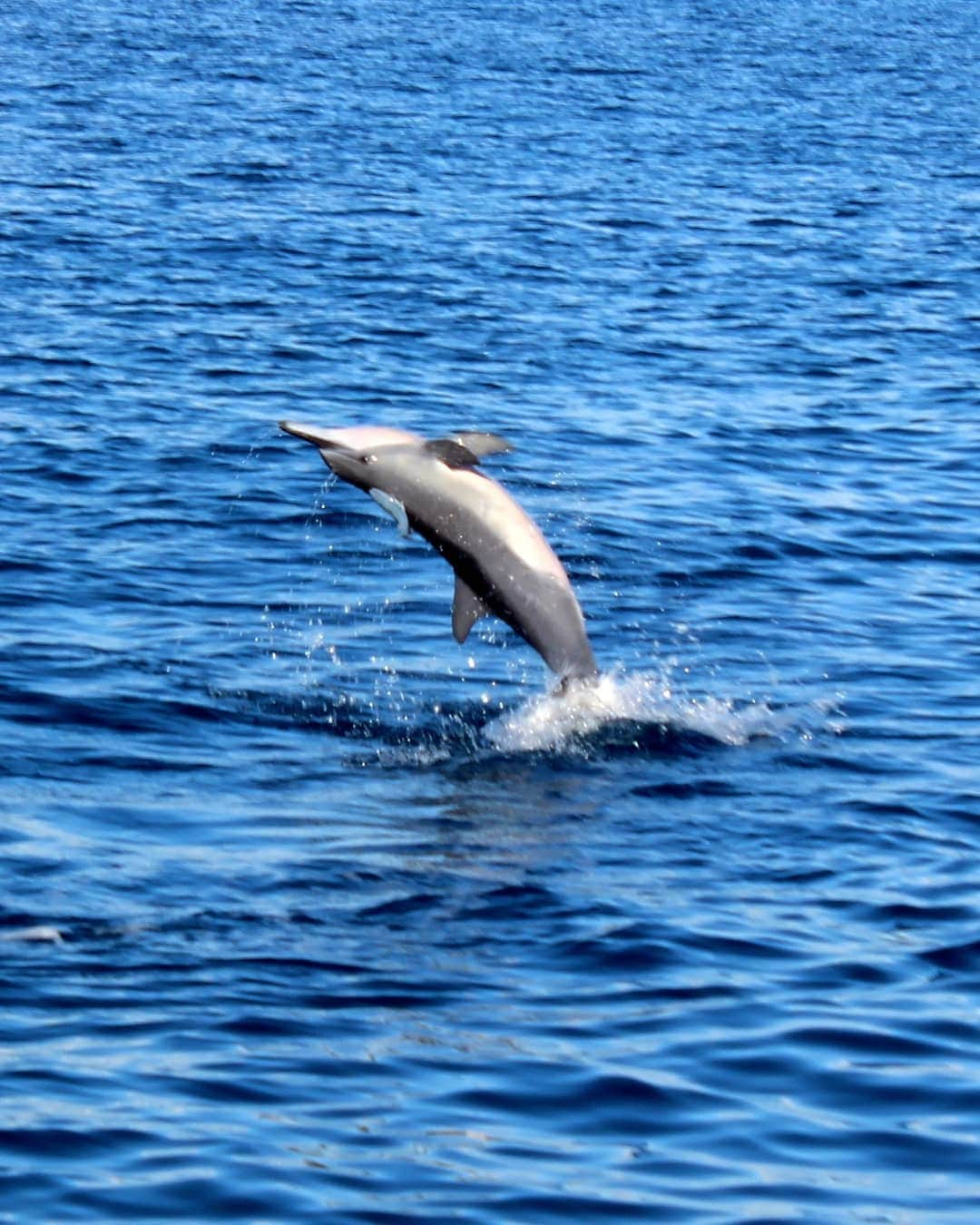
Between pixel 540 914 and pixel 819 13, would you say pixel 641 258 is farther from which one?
pixel 819 13

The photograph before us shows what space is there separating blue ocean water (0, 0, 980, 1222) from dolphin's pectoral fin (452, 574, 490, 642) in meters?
1.01

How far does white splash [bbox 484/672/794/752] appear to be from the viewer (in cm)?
1475

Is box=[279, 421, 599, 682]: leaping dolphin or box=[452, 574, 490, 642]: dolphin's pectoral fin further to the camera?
box=[452, 574, 490, 642]: dolphin's pectoral fin

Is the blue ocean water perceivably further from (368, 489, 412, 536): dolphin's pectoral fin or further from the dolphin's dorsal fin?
the dolphin's dorsal fin

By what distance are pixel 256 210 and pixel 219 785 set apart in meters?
22.4

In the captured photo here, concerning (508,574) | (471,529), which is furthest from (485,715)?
(471,529)

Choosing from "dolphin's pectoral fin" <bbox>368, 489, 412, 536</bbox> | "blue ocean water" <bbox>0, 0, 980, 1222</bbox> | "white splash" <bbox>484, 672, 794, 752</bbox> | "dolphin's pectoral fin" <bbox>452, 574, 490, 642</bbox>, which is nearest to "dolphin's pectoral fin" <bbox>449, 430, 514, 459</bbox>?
"dolphin's pectoral fin" <bbox>368, 489, 412, 536</bbox>

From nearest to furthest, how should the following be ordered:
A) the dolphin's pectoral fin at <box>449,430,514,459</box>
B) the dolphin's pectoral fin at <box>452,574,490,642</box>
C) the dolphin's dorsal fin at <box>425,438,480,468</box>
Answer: the dolphin's pectoral fin at <box>449,430,514,459</box> → the dolphin's dorsal fin at <box>425,438,480,468</box> → the dolphin's pectoral fin at <box>452,574,490,642</box>

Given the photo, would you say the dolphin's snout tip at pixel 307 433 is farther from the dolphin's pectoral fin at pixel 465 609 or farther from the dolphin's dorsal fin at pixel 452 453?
the dolphin's pectoral fin at pixel 465 609

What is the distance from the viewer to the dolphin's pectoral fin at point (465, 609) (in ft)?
45.6

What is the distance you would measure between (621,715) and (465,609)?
1.82 m

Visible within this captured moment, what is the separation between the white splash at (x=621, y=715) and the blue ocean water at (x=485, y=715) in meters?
0.06

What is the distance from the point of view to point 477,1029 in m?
10.3

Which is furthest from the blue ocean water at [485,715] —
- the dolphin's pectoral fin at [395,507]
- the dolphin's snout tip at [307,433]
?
the dolphin's snout tip at [307,433]
